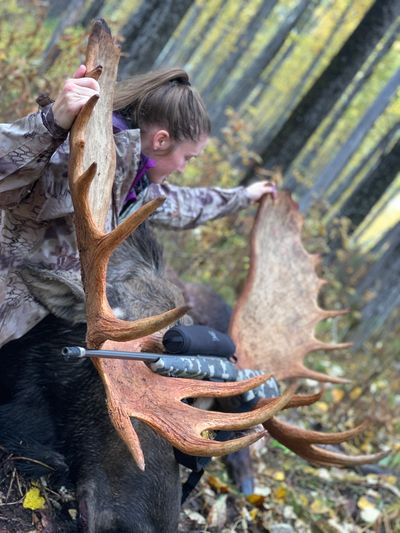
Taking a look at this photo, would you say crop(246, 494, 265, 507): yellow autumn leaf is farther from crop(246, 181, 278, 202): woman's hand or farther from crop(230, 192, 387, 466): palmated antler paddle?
crop(246, 181, 278, 202): woman's hand

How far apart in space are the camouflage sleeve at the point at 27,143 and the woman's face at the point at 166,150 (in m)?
0.62

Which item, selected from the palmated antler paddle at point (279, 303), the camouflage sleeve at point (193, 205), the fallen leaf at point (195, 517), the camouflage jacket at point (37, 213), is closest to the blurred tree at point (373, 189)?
the palmated antler paddle at point (279, 303)

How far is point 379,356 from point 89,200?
7.42 metres

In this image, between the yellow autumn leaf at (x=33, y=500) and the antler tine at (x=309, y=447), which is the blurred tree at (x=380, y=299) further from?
the yellow autumn leaf at (x=33, y=500)

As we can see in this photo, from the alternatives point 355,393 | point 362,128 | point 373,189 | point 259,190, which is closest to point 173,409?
point 259,190

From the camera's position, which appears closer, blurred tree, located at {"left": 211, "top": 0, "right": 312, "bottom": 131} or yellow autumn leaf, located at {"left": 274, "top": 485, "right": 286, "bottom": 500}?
yellow autumn leaf, located at {"left": 274, "top": 485, "right": 286, "bottom": 500}

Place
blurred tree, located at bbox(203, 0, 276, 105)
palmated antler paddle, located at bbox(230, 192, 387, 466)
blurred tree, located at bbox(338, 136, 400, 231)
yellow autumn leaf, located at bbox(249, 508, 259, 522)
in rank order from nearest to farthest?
1. yellow autumn leaf, located at bbox(249, 508, 259, 522)
2. palmated antler paddle, located at bbox(230, 192, 387, 466)
3. blurred tree, located at bbox(338, 136, 400, 231)
4. blurred tree, located at bbox(203, 0, 276, 105)

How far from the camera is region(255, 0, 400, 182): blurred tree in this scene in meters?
7.38

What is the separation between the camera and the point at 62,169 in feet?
9.59

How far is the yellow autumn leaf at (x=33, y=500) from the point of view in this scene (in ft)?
9.55

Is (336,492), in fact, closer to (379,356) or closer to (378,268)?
(379,356)

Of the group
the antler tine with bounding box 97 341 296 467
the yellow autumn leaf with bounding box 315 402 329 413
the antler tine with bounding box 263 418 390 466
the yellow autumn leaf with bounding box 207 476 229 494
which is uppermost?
the antler tine with bounding box 97 341 296 467

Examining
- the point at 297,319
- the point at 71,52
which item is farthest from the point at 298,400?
the point at 71,52

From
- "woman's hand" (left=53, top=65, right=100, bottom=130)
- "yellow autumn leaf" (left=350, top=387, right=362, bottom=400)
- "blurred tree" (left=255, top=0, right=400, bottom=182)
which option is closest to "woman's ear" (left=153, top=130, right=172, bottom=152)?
"woman's hand" (left=53, top=65, right=100, bottom=130)
